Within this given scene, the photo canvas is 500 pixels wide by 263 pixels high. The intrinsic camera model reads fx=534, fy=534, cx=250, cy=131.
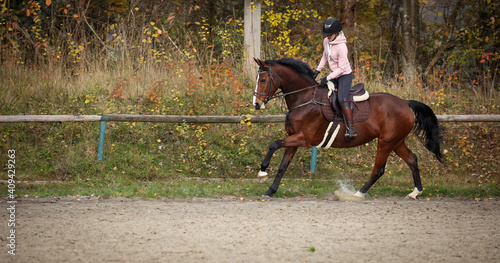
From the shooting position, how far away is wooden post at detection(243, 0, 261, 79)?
1377cm

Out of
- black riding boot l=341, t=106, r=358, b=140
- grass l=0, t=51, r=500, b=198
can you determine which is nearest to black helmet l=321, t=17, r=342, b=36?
black riding boot l=341, t=106, r=358, b=140

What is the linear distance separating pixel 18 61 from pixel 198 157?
5944mm

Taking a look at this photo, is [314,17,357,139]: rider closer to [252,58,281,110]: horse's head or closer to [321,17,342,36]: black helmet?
[321,17,342,36]: black helmet

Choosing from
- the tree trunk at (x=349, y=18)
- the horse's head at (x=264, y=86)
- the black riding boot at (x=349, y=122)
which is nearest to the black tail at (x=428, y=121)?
the black riding boot at (x=349, y=122)

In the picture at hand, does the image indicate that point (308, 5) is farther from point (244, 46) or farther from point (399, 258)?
point (399, 258)

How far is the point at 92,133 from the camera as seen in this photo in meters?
11.1

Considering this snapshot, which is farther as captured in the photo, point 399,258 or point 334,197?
point 334,197

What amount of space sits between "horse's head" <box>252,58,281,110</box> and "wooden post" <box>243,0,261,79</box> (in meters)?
5.00

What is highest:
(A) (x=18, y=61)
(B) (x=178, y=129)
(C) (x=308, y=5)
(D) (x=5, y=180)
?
(C) (x=308, y=5)

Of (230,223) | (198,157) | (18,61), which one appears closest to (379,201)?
(230,223)

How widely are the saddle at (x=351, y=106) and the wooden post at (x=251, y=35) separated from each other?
16.7 feet

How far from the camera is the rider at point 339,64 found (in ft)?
27.3

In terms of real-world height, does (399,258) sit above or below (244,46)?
below

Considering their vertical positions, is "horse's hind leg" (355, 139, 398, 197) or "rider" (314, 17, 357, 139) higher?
"rider" (314, 17, 357, 139)
